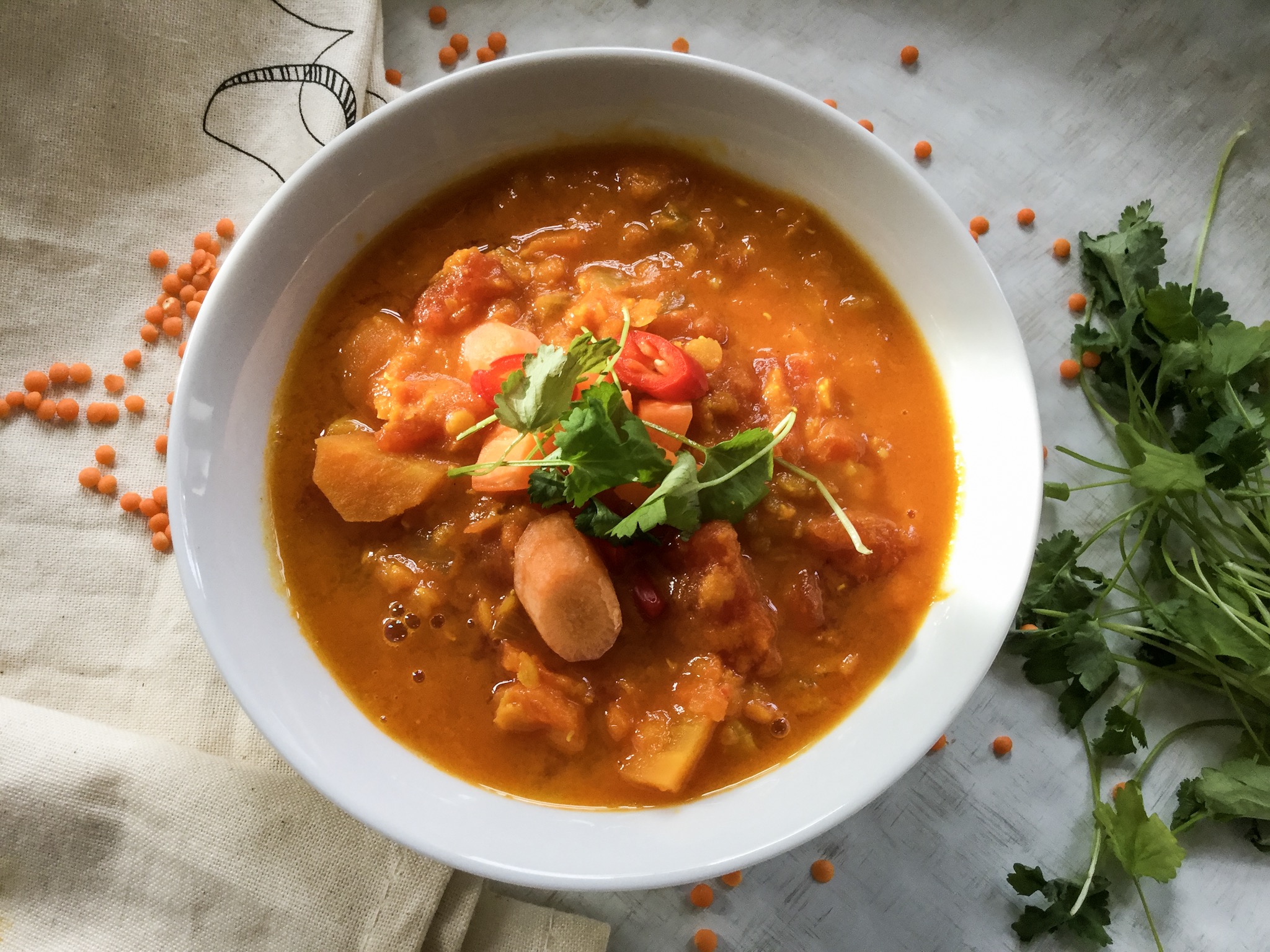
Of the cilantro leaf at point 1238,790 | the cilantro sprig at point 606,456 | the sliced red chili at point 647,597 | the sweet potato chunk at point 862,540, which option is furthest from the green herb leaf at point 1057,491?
the sliced red chili at point 647,597

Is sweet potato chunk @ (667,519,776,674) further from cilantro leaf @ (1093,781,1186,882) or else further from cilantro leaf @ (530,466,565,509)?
cilantro leaf @ (1093,781,1186,882)

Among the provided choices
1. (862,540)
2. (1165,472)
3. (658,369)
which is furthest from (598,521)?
(1165,472)

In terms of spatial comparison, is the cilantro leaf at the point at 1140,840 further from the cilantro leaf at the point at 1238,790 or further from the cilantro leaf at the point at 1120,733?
the cilantro leaf at the point at 1238,790

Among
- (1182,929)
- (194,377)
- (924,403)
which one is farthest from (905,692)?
(194,377)

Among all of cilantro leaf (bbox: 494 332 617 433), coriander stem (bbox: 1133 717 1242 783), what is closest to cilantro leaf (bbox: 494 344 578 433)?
cilantro leaf (bbox: 494 332 617 433)

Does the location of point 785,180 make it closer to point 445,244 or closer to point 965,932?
point 445,244

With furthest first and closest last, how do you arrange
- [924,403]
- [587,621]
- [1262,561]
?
[1262,561] → [924,403] → [587,621]

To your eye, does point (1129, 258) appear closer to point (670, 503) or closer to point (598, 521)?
point (670, 503)
